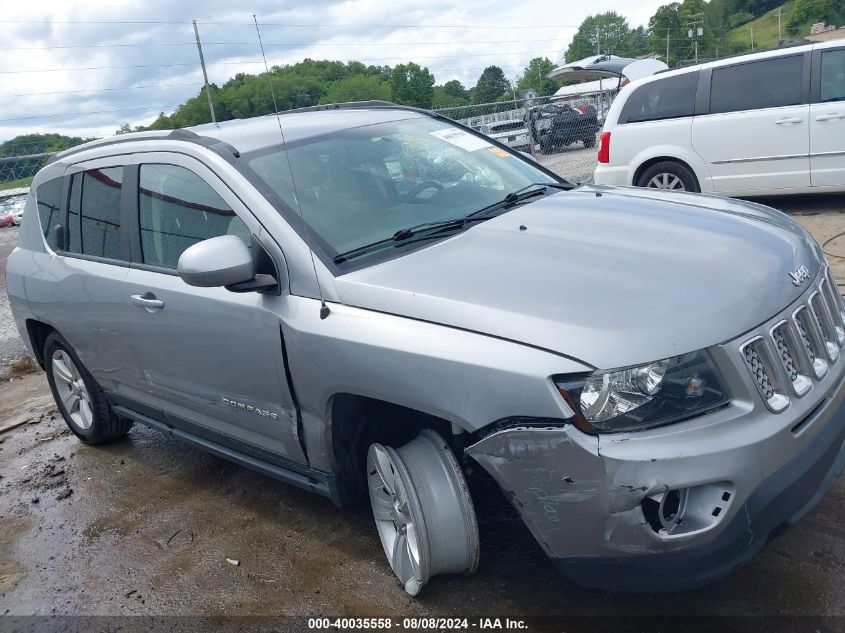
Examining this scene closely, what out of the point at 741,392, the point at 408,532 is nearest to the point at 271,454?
the point at 408,532

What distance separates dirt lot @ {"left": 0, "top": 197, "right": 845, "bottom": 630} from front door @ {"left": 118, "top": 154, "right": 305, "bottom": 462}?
1.61 ft

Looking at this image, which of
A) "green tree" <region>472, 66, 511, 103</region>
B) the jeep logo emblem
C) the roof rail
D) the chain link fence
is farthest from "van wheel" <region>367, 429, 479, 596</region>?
"green tree" <region>472, 66, 511, 103</region>

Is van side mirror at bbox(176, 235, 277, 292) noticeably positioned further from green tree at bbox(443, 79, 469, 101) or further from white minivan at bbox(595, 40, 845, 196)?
green tree at bbox(443, 79, 469, 101)

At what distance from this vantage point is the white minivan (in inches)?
310

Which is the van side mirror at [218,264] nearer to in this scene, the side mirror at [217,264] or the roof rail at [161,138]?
the side mirror at [217,264]

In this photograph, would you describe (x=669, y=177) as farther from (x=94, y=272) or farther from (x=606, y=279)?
(x=606, y=279)

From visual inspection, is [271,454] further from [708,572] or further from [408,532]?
[708,572]

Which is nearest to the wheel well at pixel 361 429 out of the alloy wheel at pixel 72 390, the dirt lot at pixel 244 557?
the dirt lot at pixel 244 557

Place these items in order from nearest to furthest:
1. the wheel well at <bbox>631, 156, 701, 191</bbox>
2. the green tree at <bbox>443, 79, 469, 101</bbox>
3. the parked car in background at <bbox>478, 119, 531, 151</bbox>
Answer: the wheel well at <bbox>631, 156, 701, 191</bbox>
the parked car in background at <bbox>478, 119, 531, 151</bbox>
the green tree at <bbox>443, 79, 469, 101</bbox>

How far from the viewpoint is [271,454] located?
133 inches

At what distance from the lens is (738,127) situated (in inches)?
325

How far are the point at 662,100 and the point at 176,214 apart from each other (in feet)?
22.1

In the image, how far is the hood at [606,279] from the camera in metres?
2.29

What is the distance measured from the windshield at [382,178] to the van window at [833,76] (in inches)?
209
